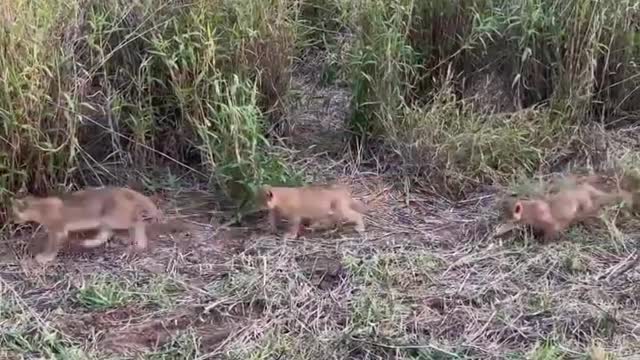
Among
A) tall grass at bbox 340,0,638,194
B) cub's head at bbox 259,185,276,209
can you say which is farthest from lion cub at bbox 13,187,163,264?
tall grass at bbox 340,0,638,194

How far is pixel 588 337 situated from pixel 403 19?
1.69 m

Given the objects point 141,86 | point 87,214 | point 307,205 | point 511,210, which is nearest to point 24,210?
point 87,214

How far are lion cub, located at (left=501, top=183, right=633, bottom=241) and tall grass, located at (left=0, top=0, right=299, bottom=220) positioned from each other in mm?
856

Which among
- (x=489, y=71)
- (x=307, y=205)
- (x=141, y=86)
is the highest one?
(x=141, y=86)

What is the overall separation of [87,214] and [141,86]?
2.15ft

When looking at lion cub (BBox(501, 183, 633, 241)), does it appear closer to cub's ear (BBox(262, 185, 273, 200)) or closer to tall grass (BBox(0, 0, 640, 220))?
tall grass (BBox(0, 0, 640, 220))

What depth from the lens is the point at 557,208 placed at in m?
3.43

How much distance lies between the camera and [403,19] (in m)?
4.13

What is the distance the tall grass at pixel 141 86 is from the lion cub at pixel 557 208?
0.86m

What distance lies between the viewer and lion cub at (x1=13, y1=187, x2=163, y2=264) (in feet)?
10.9

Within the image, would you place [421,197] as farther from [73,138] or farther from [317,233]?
[73,138]

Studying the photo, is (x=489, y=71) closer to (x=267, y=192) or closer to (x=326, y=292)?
(x=267, y=192)

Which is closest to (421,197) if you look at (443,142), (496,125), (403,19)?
(443,142)

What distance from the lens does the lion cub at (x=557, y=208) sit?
11.1 feet
